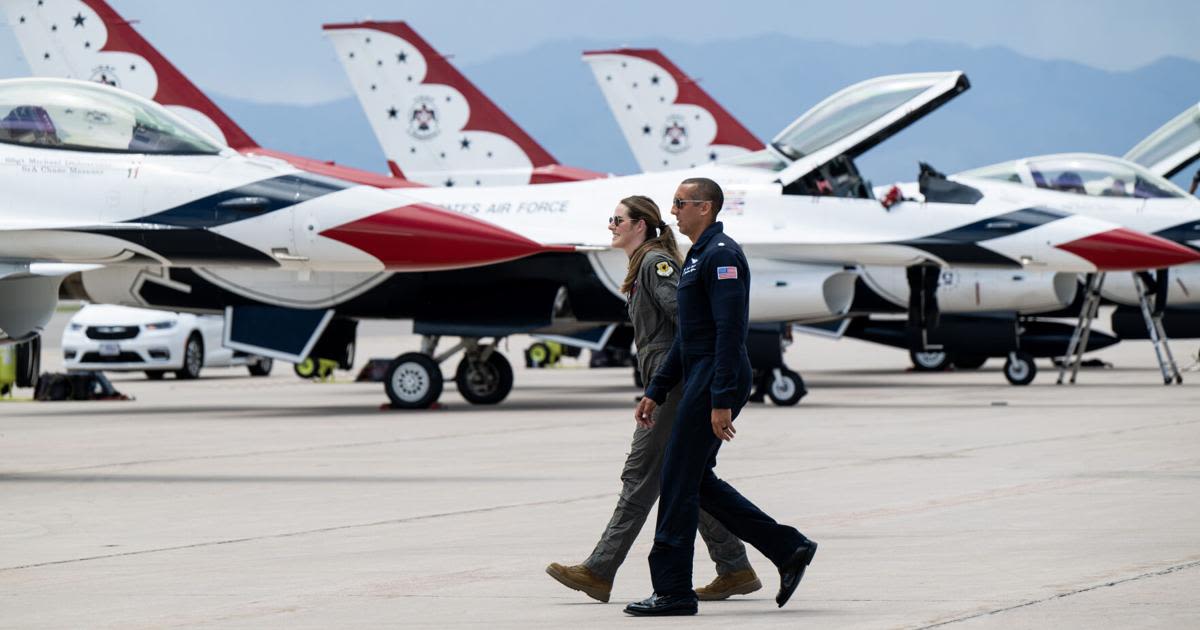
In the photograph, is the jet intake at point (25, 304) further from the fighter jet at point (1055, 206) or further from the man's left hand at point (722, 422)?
the fighter jet at point (1055, 206)

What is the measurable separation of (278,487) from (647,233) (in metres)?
4.39

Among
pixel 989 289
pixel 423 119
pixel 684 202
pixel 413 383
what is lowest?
pixel 413 383

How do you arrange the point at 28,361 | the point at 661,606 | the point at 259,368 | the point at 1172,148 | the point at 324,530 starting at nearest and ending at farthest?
the point at 661,606 < the point at 324,530 < the point at 28,361 < the point at 1172,148 < the point at 259,368

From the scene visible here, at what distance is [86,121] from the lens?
12023 mm

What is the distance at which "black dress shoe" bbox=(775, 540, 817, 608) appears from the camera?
241 inches

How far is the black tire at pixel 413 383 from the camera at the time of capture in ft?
60.0

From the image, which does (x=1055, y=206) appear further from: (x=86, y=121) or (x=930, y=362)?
(x=86, y=121)

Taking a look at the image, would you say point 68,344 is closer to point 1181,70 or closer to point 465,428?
point 465,428

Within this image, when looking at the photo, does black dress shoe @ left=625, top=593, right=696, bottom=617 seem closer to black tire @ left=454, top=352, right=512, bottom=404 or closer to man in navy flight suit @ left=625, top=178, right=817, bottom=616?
man in navy flight suit @ left=625, top=178, right=817, bottom=616

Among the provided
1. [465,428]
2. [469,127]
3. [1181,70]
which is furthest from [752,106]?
[465,428]

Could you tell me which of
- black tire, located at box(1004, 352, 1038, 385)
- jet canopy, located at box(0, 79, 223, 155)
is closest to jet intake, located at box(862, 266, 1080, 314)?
black tire, located at box(1004, 352, 1038, 385)

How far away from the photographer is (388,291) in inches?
714

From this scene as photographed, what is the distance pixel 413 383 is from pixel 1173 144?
1202cm

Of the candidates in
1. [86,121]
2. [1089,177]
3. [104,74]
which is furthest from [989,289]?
[86,121]
